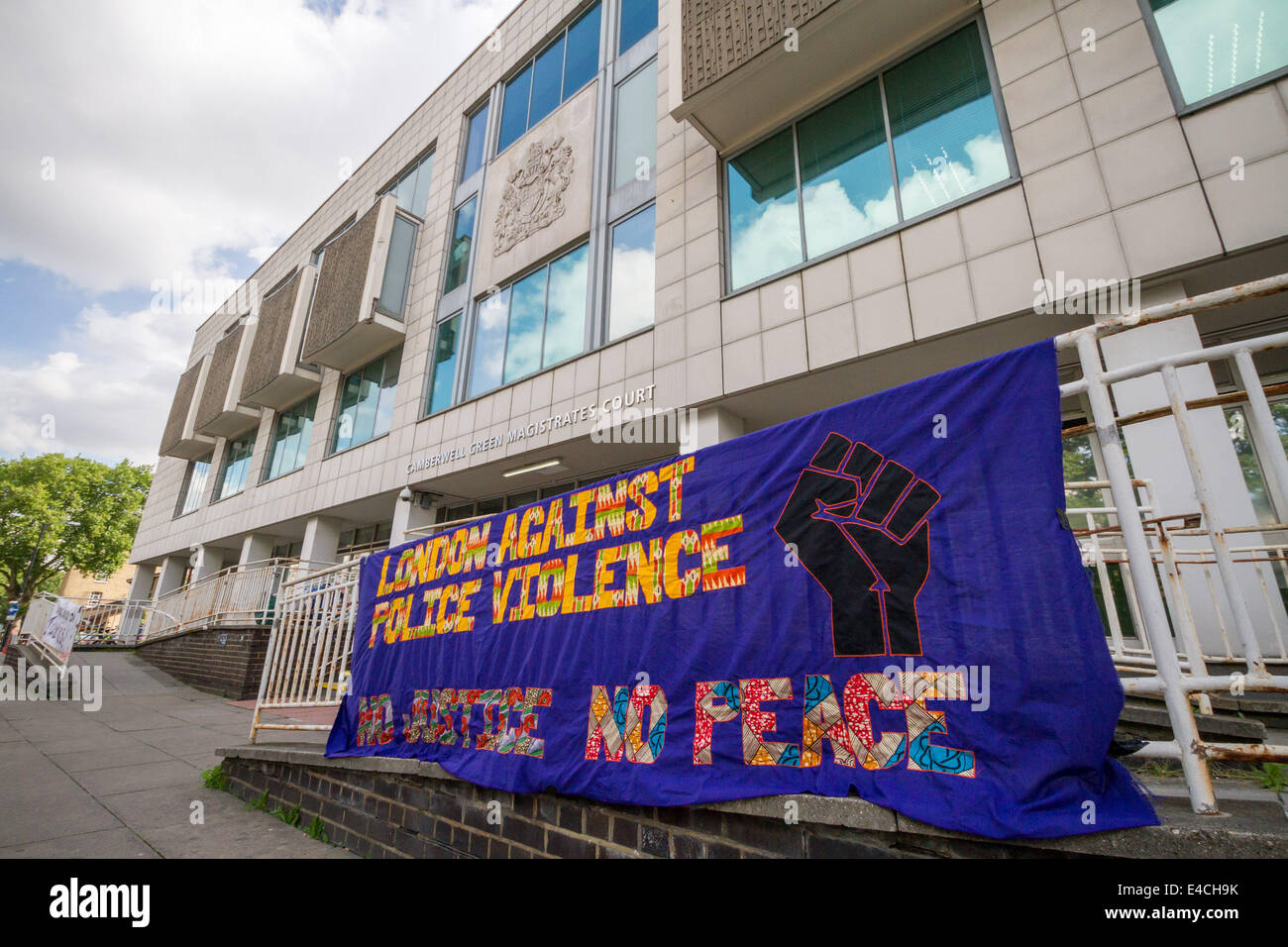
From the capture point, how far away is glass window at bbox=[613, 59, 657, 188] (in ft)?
36.1

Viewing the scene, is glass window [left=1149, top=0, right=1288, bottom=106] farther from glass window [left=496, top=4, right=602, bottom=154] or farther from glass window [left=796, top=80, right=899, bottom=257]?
glass window [left=496, top=4, right=602, bottom=154]

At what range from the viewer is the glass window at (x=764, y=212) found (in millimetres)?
8531

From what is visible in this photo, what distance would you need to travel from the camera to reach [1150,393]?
18.0 ft

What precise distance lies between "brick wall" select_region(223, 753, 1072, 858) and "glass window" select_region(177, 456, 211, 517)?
23378 mm

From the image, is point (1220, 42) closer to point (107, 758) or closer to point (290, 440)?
point (107, 758)

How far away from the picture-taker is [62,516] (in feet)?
118

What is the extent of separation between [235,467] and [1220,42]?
2729 cm

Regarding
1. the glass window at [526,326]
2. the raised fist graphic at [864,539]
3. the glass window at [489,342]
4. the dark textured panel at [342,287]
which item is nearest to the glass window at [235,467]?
the dark textured panel at [342,287]

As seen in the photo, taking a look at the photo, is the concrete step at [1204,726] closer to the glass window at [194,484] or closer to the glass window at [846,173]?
the glass window at [846,173]

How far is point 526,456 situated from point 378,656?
6426 millimetres

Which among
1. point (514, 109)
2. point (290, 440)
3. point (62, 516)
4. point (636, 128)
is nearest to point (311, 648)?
point (636, 128)

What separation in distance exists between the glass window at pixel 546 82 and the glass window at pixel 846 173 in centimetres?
748

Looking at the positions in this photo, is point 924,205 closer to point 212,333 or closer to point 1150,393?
point 1150,393
